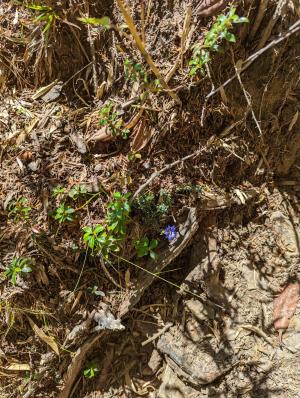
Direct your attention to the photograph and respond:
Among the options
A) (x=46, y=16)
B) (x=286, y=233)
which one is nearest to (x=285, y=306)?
(x=286, y=233)

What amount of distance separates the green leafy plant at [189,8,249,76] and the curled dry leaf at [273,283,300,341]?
150 centimetres

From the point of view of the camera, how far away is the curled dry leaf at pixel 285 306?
8.26 ft

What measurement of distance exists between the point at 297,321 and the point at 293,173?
989 mm

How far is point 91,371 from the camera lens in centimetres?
266

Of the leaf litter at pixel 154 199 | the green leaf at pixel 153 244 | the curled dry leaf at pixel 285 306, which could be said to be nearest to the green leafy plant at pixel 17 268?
the leaf litter at pixel 154 199

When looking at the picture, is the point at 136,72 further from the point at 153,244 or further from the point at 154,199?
the point at 153,244

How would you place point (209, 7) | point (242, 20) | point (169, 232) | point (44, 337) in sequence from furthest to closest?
point (44, 337), point (169, 232), point (209, 7), point (242, 20)

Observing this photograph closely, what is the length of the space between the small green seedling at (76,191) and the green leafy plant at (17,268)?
1.60ft

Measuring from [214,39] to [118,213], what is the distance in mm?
1123

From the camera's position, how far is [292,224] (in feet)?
8.68

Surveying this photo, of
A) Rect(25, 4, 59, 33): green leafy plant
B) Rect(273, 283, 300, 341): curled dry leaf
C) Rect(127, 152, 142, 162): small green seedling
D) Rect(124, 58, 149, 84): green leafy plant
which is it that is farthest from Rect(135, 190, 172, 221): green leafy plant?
Rect(25, 4, 59, 33): green leafy plant

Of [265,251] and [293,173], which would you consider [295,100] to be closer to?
[293,173]

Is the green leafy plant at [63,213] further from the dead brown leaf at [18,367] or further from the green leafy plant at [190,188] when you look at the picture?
the dead brown leaf at [18,367]

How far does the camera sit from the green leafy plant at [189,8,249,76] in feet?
6.86
